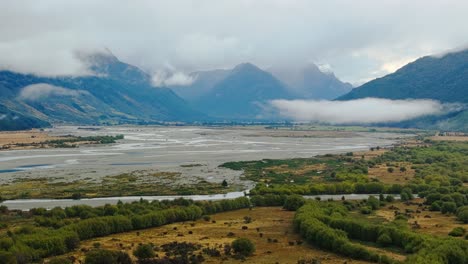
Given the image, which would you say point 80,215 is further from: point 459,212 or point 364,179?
point 364,179

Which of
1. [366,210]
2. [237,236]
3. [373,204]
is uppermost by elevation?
[373,204]

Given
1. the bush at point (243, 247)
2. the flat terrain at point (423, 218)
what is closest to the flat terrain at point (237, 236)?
the bush at point (243, 247)

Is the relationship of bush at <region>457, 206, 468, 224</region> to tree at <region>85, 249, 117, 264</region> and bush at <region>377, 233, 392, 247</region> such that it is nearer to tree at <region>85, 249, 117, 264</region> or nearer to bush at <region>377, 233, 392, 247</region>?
bush at <region>377, 233, 392, 247</region>

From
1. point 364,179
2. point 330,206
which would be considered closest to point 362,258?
point 330,206

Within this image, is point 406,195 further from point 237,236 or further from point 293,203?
point 237,236

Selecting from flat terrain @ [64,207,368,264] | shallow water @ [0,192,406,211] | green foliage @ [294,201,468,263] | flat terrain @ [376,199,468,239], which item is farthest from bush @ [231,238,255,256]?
shallow water @ [0,192,406,211]

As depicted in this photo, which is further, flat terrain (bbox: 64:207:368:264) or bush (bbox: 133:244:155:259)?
flat terrain (bbox: 64:207:368:264)

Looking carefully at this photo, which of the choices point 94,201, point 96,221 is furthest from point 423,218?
point 94,201

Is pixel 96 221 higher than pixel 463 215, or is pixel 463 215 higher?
pixel 96 221

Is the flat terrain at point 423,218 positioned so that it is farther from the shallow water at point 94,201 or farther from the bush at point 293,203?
the bush at point 293,203
